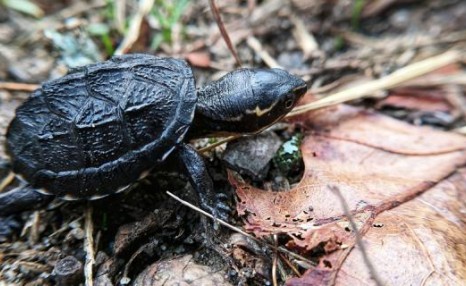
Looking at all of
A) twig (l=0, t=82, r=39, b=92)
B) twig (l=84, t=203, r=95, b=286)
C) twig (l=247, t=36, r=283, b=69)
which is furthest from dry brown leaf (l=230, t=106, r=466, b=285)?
twig (l=0, t=82, r=39, b=92)

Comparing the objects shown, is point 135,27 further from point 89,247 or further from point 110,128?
point 89,247

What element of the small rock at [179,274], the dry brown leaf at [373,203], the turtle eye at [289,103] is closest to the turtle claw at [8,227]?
the small rock at [179,274]

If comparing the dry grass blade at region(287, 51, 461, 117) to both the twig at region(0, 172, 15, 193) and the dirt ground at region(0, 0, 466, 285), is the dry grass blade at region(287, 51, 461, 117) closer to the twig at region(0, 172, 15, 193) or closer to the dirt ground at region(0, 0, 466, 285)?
the dirt ground at region(0, 0, 466, 285)

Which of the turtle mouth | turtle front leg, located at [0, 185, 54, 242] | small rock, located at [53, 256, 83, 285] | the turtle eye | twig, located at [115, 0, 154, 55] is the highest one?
twig, located at [115, 0, 154, 55]

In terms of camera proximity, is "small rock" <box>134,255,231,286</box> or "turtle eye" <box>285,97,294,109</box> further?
"turtle eye" <box>285,97,294,109</box>

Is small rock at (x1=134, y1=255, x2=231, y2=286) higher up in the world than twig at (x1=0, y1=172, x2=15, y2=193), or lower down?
lower down
